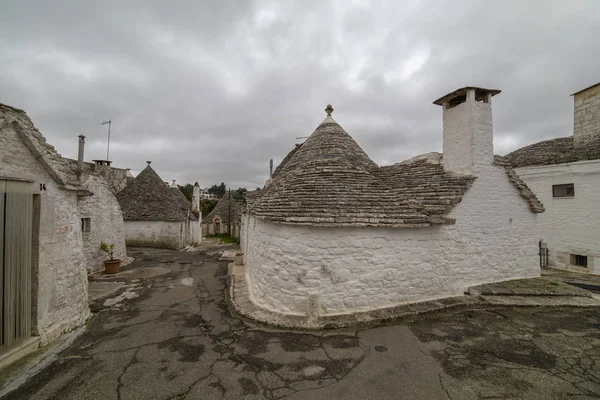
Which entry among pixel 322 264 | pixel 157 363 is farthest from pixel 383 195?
pixel 157 363

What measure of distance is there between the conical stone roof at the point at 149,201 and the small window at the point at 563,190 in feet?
74.0

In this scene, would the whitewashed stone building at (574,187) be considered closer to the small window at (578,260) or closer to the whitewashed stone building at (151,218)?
the small window at (578,260)

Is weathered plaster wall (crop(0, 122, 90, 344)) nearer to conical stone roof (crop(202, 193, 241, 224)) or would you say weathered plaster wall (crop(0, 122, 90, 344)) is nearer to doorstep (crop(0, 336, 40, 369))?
doorstep (crop(0, 336, 40, 369))

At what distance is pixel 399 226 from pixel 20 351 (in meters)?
7.94

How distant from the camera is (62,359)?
457 centimetres

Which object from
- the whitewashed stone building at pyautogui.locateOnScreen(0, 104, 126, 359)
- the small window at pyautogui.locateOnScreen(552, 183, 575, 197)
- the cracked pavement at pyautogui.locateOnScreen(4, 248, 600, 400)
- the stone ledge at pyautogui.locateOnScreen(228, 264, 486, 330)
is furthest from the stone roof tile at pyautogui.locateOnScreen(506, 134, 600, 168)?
the whitewashed stone building at pyautogui.locateOnScreen(0, 104, 126, 359)

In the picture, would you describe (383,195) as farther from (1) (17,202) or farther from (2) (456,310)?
(1) (17,202)

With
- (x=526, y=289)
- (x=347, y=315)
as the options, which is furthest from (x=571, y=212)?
(x=347, y=315)

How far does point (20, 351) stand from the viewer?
450cm

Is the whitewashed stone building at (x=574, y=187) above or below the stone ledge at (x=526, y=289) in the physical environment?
above

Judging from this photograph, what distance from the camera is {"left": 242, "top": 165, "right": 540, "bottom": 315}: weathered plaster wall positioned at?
5844 millimetres

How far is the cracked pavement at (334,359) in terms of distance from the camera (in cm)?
368

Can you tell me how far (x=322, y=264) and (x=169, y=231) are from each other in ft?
56.8

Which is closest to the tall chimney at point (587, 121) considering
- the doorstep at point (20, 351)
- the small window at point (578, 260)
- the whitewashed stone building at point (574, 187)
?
the whitewashed stone building at point (574, 187)
